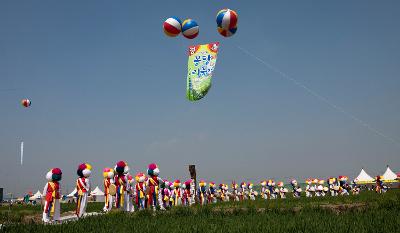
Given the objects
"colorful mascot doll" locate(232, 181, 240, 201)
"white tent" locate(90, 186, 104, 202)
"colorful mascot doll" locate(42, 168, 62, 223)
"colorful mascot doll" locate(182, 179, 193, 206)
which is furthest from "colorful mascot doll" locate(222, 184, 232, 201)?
"colorful mascot doll" locate(42, 168, 62, 223)

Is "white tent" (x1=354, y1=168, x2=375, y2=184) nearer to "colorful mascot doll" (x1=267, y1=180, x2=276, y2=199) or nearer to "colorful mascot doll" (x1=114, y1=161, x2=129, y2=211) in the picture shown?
"colorful mascot doll" (x1=267, y1=180, x2=276, y2=199)

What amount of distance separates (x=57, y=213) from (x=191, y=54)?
26.1ft

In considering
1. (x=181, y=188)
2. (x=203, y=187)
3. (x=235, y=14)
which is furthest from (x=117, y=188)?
(x=203, y=187)

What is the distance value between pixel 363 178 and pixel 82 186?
45.4 meters

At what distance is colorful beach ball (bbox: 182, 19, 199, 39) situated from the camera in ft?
49.4

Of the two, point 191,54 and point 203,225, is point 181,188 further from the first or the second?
point 203,225

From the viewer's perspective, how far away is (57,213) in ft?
49.5

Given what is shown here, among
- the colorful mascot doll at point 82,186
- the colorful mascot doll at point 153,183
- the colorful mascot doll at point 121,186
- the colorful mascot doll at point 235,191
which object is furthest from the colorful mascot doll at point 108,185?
the colorful mascot doll at point 235,191

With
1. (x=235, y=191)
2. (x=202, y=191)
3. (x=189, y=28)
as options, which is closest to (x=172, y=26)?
(x=189, y=28)

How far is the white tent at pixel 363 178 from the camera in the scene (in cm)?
5147

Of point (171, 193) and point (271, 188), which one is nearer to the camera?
point (171, 193)

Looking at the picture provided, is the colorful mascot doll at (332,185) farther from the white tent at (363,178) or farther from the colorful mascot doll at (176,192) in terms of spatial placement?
the colorful mascot doll at (176,192)

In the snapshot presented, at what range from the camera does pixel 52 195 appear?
15.0 metres

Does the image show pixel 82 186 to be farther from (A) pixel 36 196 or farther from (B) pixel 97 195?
(A) pixel 36 196
